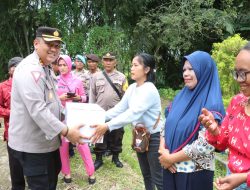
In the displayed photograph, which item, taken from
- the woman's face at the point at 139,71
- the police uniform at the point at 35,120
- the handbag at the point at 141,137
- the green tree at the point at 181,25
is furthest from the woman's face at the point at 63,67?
the green tree at the point at 181,25

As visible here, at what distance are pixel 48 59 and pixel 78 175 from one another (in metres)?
2.36

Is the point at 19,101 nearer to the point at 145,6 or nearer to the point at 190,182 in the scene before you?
the point at 190,182

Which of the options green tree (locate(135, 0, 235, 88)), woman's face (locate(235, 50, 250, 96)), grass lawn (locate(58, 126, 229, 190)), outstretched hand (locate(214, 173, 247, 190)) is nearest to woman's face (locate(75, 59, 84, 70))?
grass lawn (locate(58, 126, 229, 190))

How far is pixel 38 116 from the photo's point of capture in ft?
8.98

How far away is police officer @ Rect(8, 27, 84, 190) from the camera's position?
2.74m

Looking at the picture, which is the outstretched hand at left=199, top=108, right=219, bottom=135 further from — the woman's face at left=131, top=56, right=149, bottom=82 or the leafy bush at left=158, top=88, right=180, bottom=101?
the leafy bush at left=158, top=88, right=180, bottom=101

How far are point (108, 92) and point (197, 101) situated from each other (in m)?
2.56

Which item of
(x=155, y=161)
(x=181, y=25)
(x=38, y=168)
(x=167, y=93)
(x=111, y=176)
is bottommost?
(x=167, y=93)

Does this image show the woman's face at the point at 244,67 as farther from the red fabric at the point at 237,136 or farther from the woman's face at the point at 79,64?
the woman's face at the point at 79,64

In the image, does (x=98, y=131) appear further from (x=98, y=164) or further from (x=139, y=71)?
(x=98, y=164)

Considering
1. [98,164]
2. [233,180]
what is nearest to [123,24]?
[98,164]

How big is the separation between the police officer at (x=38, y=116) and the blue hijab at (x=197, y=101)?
3.02ft

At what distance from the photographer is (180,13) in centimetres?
1252

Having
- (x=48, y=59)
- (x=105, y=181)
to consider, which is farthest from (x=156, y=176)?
(x=48, y=59)
